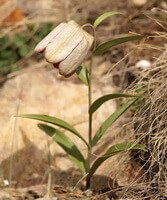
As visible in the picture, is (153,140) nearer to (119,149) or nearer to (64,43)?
(119,149)

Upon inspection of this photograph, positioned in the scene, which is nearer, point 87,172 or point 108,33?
point 87,172

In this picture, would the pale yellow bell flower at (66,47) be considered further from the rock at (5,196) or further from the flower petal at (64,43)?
the rock at (5,196)

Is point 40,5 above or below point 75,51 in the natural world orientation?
above

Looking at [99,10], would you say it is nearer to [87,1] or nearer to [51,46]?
[87,1]

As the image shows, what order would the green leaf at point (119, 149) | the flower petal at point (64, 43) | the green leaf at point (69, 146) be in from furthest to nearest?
the green leaf at point (69, 146), the green leaf at point (119, 149), the flower petal at point (64, 43)

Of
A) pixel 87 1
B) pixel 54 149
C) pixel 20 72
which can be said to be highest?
pixel 87 1

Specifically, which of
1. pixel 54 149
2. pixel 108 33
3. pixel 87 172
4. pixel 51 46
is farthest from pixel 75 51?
pixel 108 33

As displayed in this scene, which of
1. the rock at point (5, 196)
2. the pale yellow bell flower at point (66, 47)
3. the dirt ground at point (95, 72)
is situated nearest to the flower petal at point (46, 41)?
the pale yellow bell flower at point (66, 47)
